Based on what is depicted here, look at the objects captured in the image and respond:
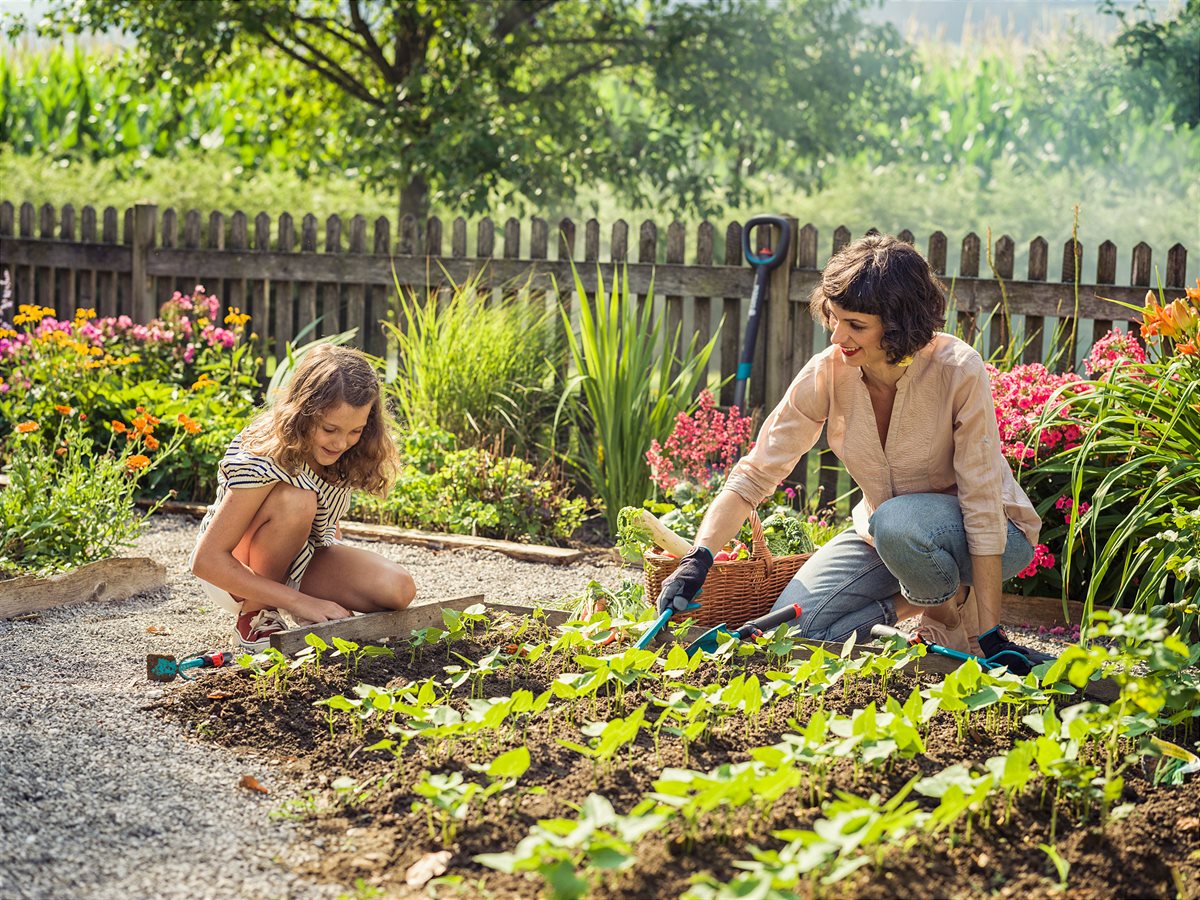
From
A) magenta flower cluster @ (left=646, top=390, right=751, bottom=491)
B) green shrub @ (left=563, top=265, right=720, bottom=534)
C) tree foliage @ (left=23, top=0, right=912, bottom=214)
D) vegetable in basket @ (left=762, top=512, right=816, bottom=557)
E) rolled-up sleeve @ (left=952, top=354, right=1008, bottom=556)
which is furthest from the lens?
tree foliage @ (left=23, top=0, right=912, bottom=214)

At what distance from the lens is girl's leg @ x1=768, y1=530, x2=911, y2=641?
3.32 meters

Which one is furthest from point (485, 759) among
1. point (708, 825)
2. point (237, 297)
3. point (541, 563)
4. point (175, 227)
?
point (175, 227)

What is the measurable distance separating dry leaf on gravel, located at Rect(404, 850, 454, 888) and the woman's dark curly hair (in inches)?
65.8

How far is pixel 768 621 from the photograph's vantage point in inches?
118

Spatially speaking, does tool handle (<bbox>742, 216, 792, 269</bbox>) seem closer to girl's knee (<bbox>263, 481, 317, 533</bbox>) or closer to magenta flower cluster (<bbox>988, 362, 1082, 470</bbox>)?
magenta flower cluster (<bbox>988, 362, 1082, 470</bbox>)

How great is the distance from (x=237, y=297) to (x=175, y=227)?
67 cm

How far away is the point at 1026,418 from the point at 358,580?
2.18 m

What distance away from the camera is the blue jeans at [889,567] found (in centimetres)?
306

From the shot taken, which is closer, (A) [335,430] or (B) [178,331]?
(A) [335,430]

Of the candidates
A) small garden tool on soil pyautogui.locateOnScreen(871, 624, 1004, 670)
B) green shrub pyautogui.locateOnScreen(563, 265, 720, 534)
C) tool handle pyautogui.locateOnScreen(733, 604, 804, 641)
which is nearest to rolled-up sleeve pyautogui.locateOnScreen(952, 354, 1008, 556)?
small garden tool on soil pyautogui.locateOnScreen(871, 624, 1004, 670)

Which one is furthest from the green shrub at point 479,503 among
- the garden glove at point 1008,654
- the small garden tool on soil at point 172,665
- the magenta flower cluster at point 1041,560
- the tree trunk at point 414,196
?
the tree trunk at point 414,196

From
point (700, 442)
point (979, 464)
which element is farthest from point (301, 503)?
point (700, 442)

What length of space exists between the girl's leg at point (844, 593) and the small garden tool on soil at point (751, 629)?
0.26 meters

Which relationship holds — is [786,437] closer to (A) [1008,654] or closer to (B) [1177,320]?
(A) [1008,654]
